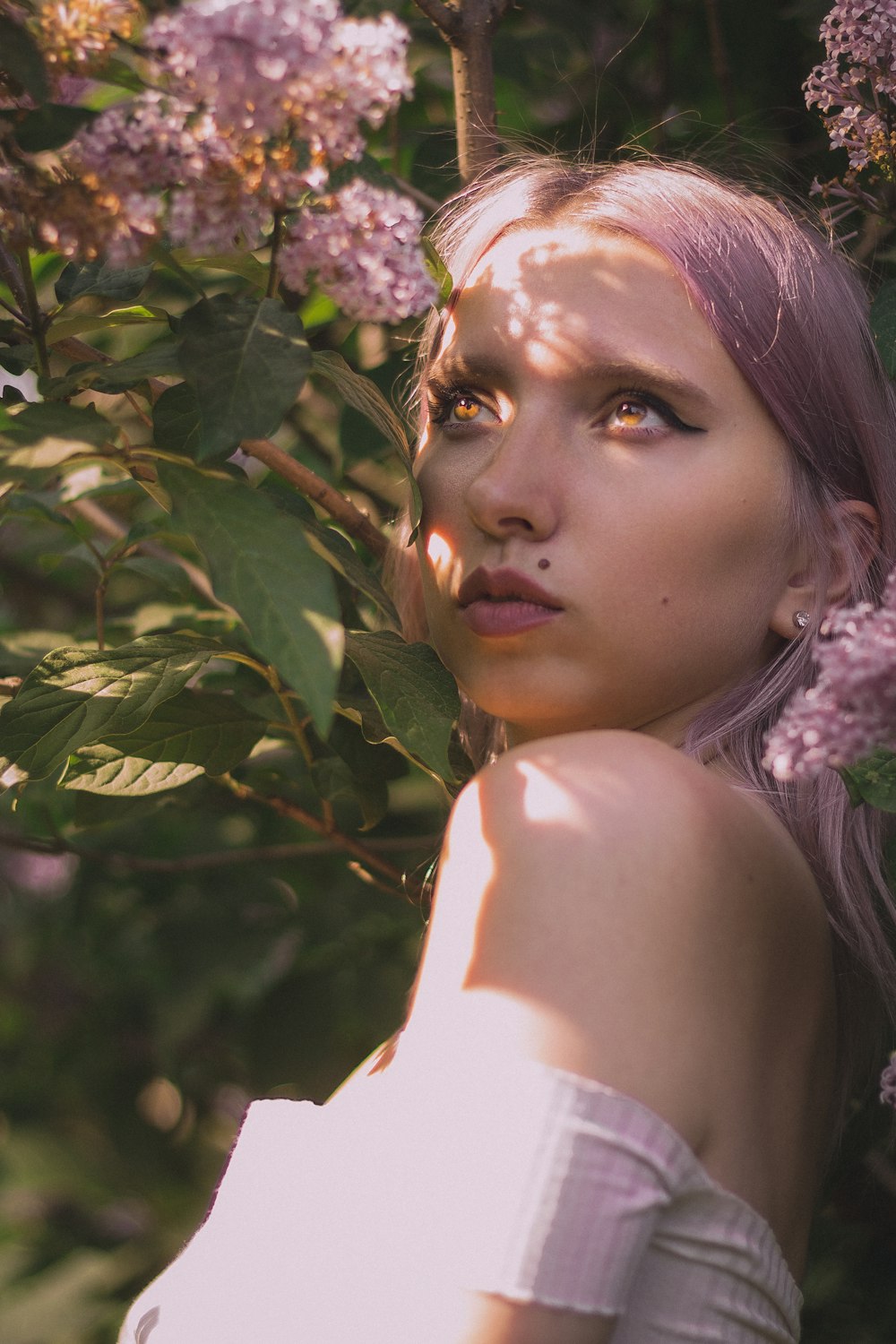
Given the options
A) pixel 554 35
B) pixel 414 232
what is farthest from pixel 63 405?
pixel 554 35

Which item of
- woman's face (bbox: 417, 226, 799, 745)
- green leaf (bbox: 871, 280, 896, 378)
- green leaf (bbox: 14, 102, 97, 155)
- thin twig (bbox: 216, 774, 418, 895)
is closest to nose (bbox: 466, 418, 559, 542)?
woman's face (bbox: 417, 226, 799, 745)

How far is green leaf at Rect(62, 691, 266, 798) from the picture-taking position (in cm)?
131

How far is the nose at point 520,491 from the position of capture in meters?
1.09

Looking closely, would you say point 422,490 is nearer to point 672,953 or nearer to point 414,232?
point 414,232

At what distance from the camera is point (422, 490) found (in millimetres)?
1258

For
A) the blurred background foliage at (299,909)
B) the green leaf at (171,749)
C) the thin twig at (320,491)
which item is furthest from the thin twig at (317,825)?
the thin twig at (320,491)

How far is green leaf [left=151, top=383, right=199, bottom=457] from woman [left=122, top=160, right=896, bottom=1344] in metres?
0.25

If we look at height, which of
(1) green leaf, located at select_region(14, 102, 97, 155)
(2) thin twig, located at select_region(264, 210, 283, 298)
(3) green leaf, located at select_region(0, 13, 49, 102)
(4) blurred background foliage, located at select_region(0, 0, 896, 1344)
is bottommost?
(4) blurred background foliage, located at select_region(0, 0, 896, 1344)

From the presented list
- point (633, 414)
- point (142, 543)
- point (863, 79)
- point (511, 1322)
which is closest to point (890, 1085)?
point (511, 1322)

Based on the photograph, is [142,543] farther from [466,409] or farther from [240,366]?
[240,366]

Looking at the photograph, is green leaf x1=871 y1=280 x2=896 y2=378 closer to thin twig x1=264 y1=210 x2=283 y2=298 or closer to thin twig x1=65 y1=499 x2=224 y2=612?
thin twig x1=264 y1=210 x2=283 y2=298

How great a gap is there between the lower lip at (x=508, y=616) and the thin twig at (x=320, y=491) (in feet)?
0.71

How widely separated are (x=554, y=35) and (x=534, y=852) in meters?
1.42

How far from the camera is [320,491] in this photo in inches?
51.1
